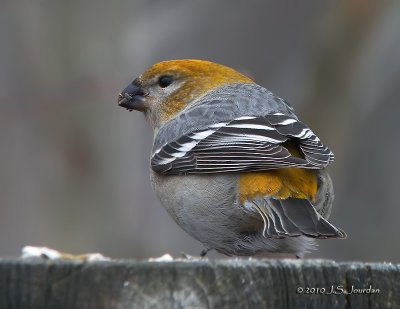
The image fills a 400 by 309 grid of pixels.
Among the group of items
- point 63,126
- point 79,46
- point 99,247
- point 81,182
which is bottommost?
point 99,247

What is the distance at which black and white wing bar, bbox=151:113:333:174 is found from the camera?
18.9 ft

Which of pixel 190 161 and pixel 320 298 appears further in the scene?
pixel 190 161

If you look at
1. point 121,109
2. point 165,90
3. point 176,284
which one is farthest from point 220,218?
point 121,109

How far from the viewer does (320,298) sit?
3393mm

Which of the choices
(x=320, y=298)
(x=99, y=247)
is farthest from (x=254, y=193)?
(x=99, y=247)

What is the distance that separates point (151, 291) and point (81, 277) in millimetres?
272

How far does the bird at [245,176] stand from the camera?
18.4ft

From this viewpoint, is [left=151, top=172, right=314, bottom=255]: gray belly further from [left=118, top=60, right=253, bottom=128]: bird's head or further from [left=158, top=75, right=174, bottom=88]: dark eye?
[left=158, top=75, right=174, bottom=88]: dark eye

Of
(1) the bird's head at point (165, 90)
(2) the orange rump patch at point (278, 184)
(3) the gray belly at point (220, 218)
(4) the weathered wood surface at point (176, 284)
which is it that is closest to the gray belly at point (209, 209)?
(3) the gray belly at point (220, 218)

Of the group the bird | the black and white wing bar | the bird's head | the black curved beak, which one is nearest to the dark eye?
the bird's head

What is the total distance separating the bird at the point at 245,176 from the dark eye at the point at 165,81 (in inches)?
16.5

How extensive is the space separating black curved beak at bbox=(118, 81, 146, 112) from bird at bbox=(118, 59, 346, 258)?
444 millimetres

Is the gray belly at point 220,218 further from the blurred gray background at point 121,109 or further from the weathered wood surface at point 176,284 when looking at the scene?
the blurred gray background at point 121,109

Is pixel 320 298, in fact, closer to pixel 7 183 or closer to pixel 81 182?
pixel 81 182
